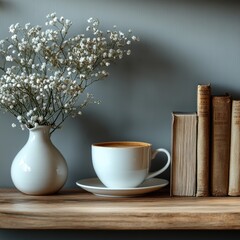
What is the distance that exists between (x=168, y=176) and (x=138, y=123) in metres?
0.13

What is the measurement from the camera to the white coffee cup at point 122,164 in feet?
3.45

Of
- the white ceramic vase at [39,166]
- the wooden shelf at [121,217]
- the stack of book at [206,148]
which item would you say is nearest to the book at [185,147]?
the stack of book at [206,148]

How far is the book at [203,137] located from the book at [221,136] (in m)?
0.01

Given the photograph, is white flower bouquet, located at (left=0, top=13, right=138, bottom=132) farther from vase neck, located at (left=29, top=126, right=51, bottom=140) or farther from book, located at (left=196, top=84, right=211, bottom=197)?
book, located at (left=196, top=84, right=211, bottom=197)

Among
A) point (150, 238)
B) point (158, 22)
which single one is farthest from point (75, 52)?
point (150, 238)

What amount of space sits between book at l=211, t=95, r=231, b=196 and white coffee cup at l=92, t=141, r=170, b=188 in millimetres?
128

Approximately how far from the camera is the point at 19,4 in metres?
1.18

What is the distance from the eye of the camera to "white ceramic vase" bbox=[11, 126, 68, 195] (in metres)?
1.07

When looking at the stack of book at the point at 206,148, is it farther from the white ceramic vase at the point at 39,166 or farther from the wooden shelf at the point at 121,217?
the white ceramic vase at the point at 39,166

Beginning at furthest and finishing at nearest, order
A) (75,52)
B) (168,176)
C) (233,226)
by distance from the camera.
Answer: (168,176)
(75,52)
(233,226)

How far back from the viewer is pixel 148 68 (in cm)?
118

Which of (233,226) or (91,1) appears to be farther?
(91,1)

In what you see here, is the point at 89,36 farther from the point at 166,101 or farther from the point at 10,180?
the point at 10,180

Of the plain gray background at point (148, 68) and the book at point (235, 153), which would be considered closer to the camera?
the book at point (235, 153)
